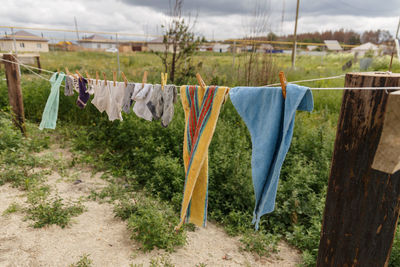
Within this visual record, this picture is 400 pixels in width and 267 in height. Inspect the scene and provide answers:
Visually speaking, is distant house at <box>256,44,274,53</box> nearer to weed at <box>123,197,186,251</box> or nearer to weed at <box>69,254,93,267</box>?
weed at <box>123,197,186,251</box>

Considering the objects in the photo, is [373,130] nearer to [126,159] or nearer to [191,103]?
[191,103]

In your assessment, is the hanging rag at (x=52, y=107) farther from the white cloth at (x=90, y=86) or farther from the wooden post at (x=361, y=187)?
the wooden post at (x=361, y=187)

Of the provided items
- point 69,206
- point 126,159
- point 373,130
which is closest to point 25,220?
point 69,206

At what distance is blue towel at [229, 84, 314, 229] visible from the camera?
4.91ft

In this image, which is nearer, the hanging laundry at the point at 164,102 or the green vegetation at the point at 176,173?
the hanging laundry at the point at 164,102

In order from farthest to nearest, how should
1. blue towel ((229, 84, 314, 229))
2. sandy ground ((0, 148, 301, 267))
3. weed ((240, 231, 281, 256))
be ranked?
weed ((240, 231, 281, 256)) < sandy ground ((0, 148, 301, 267)) < blue towel ((229, 84, 314, 229))

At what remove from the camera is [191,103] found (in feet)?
6.40

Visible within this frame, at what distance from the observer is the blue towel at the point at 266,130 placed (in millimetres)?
1498

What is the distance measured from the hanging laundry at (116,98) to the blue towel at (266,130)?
4.52 ft

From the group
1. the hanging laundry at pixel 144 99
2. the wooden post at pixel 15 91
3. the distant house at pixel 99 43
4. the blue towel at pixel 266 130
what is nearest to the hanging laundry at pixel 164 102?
the hanging laundry at pixel 144 99

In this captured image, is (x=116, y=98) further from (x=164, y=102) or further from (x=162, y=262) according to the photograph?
(x=162, y=262)

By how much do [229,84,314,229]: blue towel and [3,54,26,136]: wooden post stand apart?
4327 mm

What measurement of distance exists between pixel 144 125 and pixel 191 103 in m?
2.74

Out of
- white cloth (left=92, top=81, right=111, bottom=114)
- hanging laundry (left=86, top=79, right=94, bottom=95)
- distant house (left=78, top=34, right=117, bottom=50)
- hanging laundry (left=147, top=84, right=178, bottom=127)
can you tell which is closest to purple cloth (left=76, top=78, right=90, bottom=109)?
hanging laundry (left=86, top=79, right=94, bottom=95)
